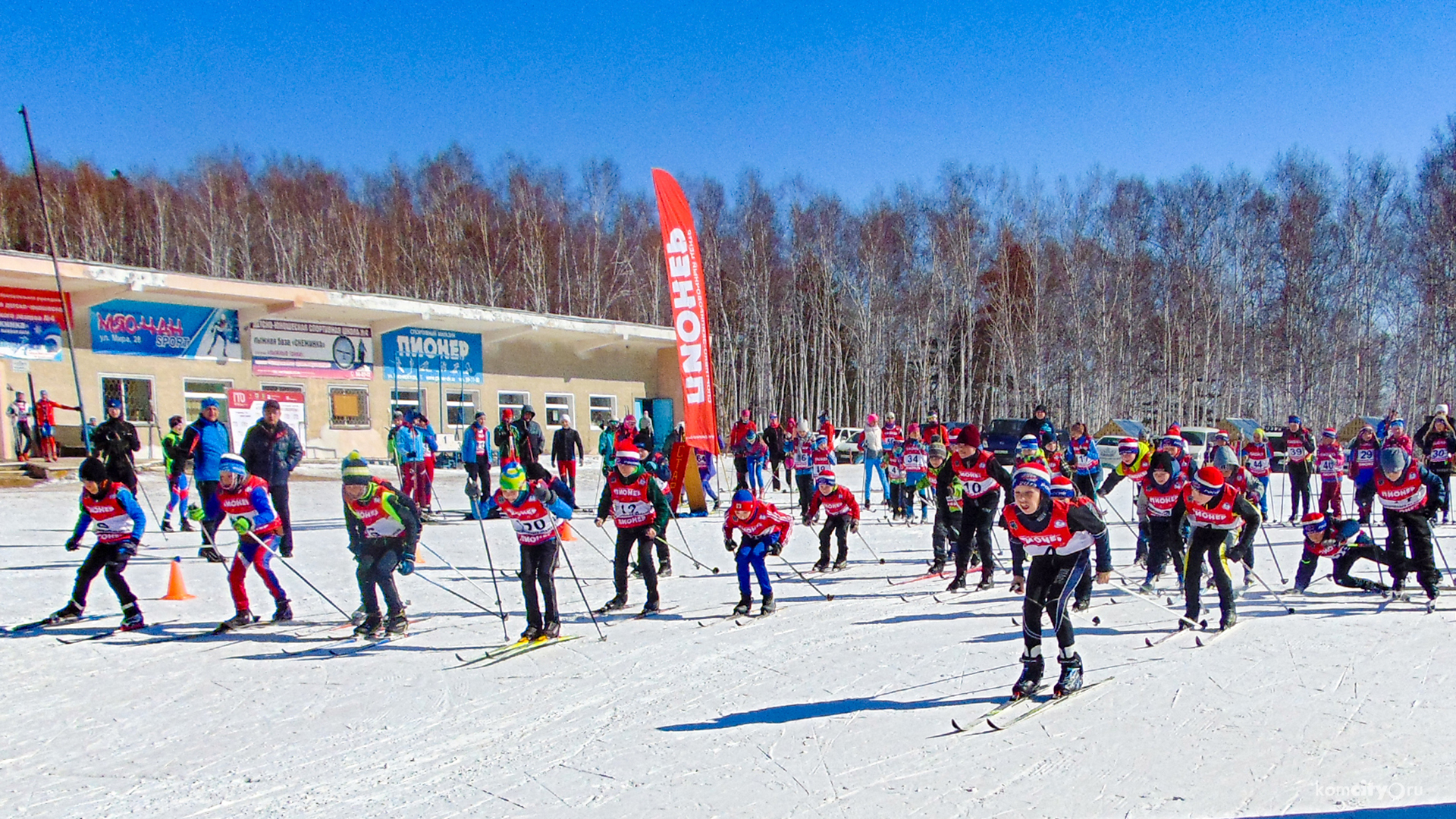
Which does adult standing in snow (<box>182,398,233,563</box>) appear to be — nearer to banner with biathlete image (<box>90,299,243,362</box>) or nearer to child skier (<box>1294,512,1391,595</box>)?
child skier (<box>1294,512,1391,595</box>)

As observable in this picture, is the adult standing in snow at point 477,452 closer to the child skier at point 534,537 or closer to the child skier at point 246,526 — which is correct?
the child skier at point 246,526

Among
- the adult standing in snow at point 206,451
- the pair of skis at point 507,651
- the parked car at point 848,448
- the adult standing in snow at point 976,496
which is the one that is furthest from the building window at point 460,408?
the pair of skis at point 507,651

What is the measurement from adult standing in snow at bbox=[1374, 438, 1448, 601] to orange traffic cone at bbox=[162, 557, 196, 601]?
1106 cm

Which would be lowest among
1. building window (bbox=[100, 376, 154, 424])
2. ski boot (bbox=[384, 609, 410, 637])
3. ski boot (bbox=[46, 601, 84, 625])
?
ski boot (bbox=[384, 609, 410, 637])

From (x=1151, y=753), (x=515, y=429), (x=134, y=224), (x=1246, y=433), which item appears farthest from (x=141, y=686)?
(x=134, y=224)

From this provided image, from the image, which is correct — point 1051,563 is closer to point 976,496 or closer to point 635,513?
point 976,496

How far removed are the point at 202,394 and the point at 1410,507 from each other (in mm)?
22636

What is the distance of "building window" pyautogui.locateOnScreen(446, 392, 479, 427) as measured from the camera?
26688 millimetres

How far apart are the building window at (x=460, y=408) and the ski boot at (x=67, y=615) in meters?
18.5

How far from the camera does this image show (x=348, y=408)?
24.7m

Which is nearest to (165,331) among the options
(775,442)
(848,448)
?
(775,442)

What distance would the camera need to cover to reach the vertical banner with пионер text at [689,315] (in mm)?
15367

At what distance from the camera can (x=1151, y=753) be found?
4871 mm

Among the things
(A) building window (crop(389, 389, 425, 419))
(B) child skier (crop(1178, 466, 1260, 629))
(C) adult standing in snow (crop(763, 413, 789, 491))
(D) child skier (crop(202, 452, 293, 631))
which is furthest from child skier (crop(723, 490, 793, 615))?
(A) building window (crop(389, 389, 425, 419))
